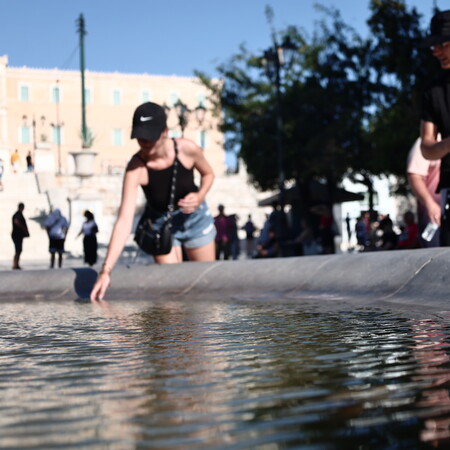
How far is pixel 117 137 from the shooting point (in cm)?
8469

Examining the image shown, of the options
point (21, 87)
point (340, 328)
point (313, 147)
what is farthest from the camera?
point (21, 87)

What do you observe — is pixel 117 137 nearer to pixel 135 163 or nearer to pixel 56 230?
pixel 56 230

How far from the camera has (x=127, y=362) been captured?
273cm

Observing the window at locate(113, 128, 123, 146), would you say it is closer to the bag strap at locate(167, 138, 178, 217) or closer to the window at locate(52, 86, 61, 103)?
the window at locate(52, 86, 61, 103)

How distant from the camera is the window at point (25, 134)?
79062mm

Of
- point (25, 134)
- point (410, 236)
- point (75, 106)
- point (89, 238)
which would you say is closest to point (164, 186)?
point (410, 236)

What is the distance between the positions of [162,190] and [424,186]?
1.77 m

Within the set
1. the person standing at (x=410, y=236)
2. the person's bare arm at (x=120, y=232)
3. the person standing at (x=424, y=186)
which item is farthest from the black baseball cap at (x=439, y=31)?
the person standing at (x=410, y=236)

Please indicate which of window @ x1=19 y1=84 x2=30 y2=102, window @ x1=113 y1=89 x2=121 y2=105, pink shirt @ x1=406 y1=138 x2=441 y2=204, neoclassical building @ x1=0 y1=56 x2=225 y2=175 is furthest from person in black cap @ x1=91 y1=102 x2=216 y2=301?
window @ x1=113 y1=89 x2=121 y2=105

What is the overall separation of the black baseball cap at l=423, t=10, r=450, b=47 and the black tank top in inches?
79.7

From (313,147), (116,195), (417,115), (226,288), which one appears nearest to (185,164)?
(226,288)

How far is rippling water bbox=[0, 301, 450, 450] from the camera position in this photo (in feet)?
5.39

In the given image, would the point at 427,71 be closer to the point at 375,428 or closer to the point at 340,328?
the point at 340,328

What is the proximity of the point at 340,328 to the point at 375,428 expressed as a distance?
1.90 m
